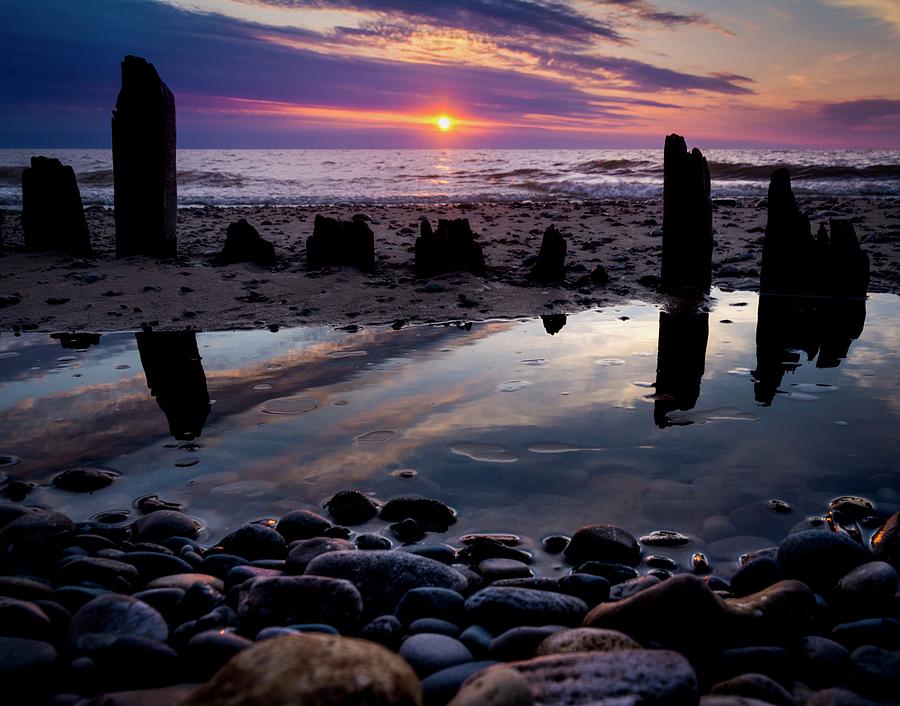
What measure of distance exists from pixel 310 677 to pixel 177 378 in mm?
4042

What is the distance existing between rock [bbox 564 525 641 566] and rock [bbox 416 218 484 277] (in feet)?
20.5

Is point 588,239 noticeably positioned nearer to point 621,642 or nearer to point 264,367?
point 264,367

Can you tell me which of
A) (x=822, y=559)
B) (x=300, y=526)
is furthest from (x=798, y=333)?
(x=300, y=526)

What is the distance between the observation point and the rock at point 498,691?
152cm

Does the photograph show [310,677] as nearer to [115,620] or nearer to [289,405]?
[115,620]

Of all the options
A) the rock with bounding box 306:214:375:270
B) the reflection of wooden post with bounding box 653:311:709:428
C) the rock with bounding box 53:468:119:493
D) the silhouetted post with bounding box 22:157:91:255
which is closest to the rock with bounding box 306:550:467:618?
the rock with bounding box 53:468:119:493

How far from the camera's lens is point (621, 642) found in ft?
6.25

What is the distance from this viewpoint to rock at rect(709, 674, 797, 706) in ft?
5.82

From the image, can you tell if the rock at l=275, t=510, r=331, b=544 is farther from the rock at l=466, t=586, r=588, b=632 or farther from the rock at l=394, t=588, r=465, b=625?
the rock at l=466, t=586, r=588, b=632

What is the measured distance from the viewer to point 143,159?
8977 mm

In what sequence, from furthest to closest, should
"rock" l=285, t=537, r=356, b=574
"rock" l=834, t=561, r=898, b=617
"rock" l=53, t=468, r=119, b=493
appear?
"rock" l=53, t=468, r=119, b=493, "rock" l=285, t=537, r=356, b=574, "rock" l=834, t=561, r=898, b=617

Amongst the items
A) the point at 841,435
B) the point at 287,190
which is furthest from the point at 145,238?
the point at 287,190

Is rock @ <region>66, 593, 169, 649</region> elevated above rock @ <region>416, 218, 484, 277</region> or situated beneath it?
situated beneath

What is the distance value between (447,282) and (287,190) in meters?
19.8
